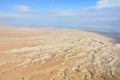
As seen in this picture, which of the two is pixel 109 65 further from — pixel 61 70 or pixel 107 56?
pixel 61 70

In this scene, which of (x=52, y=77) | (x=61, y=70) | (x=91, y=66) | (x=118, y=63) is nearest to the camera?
(x=52, y=77)

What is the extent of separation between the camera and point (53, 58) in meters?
57.6

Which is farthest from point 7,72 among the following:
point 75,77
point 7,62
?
point 75,77

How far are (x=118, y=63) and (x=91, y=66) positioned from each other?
8.95m

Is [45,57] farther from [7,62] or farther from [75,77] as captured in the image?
[75,77]

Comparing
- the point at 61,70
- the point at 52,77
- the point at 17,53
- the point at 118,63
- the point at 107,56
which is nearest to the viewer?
the point at 52,77

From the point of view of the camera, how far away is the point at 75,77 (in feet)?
148

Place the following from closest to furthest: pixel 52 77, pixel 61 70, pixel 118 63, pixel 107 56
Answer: pixel 52 77, pixel 61 70, pixel 118 63, pixel 107 56

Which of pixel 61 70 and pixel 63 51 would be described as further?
pixel 63 51

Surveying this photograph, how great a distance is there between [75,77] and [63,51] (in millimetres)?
19604

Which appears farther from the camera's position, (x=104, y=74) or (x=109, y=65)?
(x=109, y=65)

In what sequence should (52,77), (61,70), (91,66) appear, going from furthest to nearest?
(91,66) → (61,70) → (52,77)

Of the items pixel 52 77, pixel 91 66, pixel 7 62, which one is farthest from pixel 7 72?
pixel 91 66

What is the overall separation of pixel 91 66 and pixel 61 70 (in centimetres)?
809
